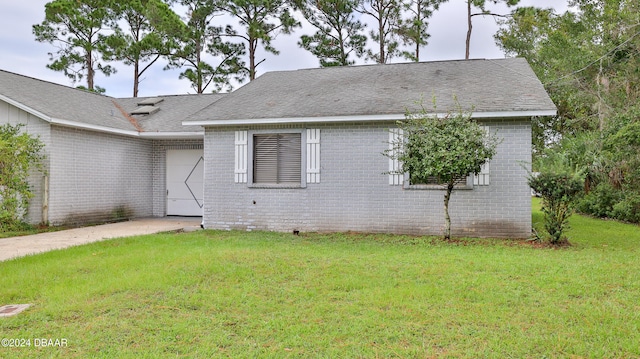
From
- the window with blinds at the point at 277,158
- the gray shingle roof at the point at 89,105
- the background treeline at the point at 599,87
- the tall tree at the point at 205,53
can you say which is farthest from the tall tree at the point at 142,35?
the background treeline at the point at 599,87

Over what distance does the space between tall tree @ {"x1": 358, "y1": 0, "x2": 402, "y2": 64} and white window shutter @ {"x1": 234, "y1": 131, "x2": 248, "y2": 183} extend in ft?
43.7

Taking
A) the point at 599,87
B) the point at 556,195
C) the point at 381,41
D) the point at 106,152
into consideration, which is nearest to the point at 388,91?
the point at 556,195

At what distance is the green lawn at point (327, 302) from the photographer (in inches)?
134

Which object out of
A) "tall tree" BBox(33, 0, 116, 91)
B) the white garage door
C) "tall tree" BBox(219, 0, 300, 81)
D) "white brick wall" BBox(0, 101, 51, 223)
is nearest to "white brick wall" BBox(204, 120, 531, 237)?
the white garage door

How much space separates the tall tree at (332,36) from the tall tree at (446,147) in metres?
13.9

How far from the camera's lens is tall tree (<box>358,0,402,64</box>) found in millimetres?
21312

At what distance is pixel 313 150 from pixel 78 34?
18.5 metres

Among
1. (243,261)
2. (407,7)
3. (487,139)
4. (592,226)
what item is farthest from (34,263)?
(407,7)

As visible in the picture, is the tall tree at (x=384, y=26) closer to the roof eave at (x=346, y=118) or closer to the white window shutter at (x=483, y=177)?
the roof eave at (x=346, y=118)

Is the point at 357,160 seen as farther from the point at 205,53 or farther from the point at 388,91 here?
the point at 205,53

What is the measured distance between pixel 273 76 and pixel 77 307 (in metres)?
10.00

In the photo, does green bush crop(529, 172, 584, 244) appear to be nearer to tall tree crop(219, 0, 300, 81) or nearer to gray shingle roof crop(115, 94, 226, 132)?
gray shingle roof crop(115, 94, 226, 132)

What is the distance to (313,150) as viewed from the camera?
9617 mm

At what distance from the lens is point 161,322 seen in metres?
3.91
